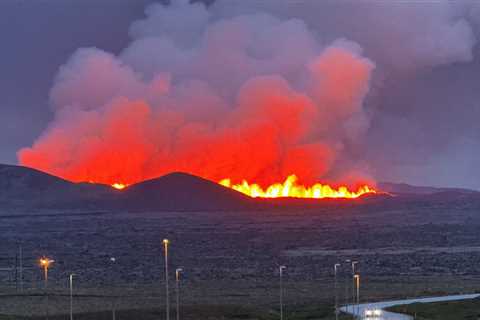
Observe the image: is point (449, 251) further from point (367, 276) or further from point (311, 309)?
point (311, 309)

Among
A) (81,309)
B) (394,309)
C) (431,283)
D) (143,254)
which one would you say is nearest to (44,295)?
(81,309)

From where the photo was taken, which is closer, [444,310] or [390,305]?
[444,310]

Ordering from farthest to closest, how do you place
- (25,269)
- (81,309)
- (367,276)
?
1. (25,269)
2. (367,276)
3. (81,309)

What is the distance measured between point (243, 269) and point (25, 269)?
32.7 meters

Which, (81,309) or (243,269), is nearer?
(81,309)

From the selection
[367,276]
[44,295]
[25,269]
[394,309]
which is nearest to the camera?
[394,309]

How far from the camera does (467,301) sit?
94.9 m

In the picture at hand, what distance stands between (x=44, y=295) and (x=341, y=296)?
31879mm

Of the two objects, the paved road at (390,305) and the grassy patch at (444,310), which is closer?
the grassy patch at (444,310)

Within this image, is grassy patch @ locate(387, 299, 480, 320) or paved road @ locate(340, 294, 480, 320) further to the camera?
paved road @ locate(340, 294, 480, 320)

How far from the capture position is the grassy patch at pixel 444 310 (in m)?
84.8

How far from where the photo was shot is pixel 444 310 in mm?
89500

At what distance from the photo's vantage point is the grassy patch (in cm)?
8481

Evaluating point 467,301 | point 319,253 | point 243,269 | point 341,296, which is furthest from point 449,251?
point 467,301
